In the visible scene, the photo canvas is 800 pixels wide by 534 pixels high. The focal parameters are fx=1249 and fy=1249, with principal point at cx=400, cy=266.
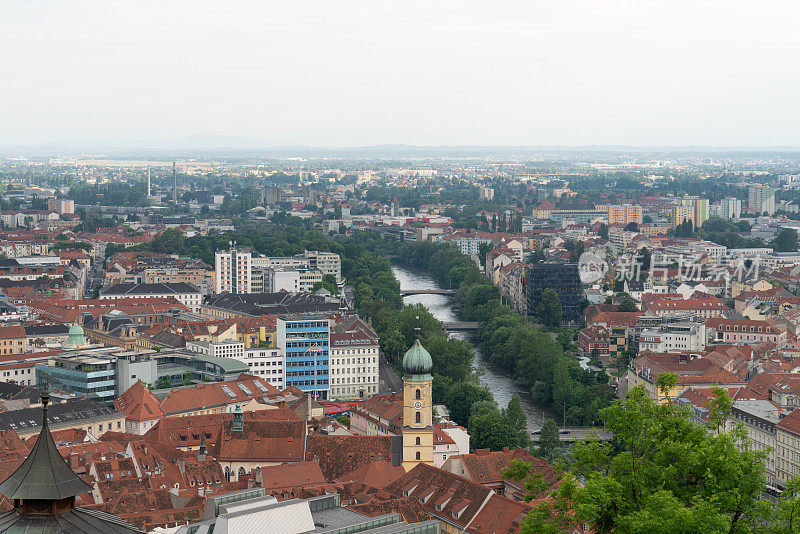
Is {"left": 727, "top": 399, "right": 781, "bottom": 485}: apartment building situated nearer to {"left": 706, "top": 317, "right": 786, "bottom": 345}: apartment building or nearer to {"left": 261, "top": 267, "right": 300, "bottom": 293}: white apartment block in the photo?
{"left": 706, "top": 317, "right": 786, "bottom": 345}: apartment building

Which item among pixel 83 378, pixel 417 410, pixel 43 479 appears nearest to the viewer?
pixel 43 479

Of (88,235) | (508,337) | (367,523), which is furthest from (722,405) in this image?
(88,235)

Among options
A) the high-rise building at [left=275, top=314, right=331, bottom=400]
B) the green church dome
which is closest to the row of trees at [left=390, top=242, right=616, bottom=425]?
the high-rise building at [left=275, top=314, right=331, bottom=400]

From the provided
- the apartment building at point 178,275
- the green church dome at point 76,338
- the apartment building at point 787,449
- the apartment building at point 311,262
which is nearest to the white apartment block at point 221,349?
the green church dome at point 76,338

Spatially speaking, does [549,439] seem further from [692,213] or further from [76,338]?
[692,213]

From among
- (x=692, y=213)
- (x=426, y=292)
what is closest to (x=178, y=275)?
(x=426, y=292)
